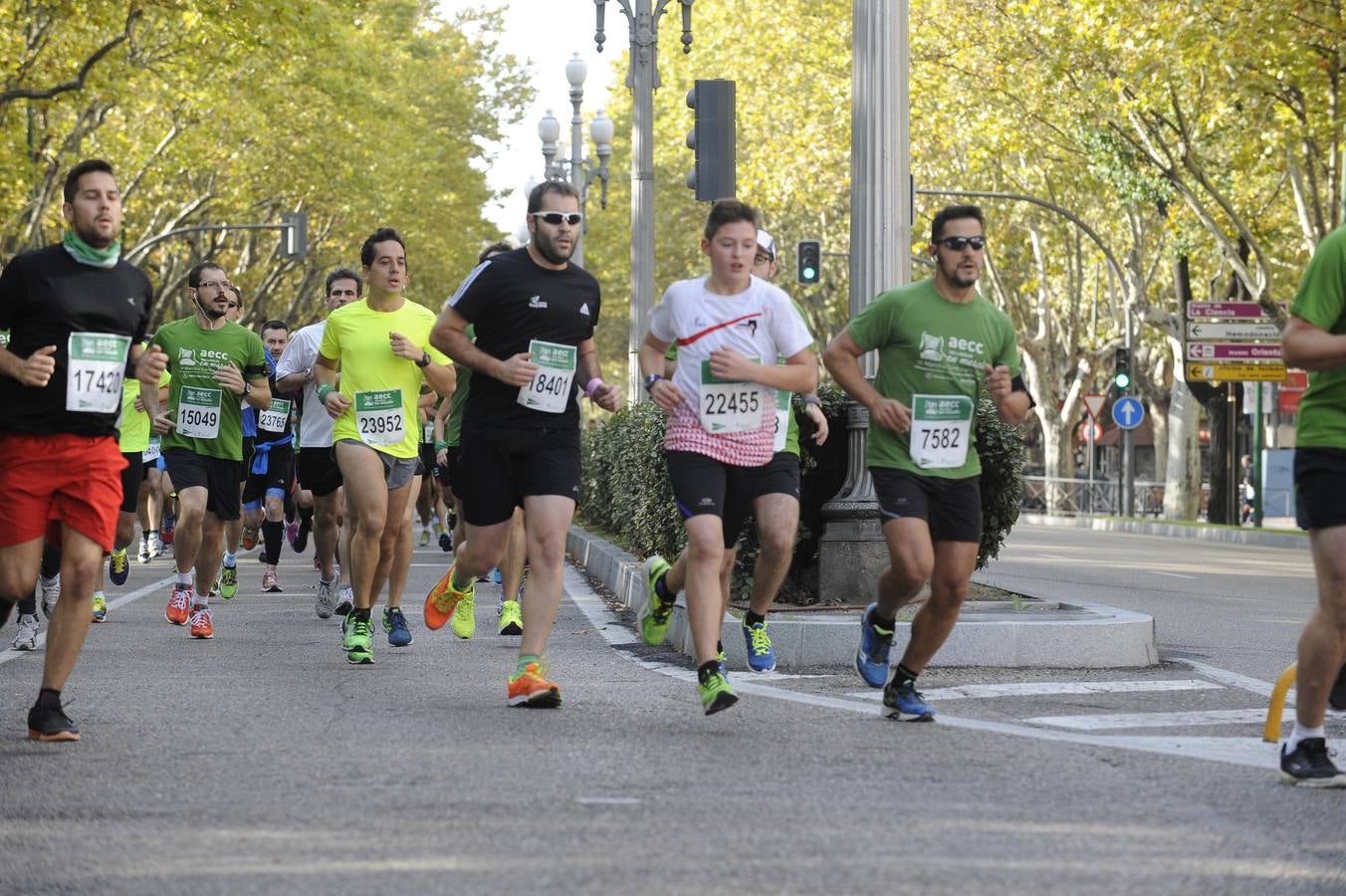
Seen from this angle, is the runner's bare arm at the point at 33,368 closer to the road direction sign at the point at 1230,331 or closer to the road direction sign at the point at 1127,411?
the road direction sign at the point at 1230,331

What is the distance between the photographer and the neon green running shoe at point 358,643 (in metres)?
11.1

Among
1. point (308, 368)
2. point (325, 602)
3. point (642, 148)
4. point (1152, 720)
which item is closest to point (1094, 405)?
point (642, 148)

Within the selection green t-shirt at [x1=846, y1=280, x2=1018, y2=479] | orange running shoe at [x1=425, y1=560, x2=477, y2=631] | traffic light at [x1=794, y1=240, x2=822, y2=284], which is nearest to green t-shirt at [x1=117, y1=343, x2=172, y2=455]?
orange running shoe at [x1=425, y1=560, x2=477, y2=631]

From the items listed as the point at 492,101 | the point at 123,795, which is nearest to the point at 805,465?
the point at 123,795

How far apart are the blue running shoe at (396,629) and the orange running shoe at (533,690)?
3.02 m

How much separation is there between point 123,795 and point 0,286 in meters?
2.22

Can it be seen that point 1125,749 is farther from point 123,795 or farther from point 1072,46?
point 1072,46

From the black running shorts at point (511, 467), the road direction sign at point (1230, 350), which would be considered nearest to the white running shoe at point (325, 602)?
the black running shorts at point (511, 467)

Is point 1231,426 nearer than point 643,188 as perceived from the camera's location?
No

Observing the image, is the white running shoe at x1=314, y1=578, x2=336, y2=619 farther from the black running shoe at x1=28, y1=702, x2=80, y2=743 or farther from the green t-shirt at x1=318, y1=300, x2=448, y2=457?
the black running shoe at x1=28, y1=702, x2=80, y2=743

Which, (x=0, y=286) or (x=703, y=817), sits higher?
(x=0, y=286)

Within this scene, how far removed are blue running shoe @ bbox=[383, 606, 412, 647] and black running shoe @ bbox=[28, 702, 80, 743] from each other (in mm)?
3908

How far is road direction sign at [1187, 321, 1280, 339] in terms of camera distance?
39094 millimetres

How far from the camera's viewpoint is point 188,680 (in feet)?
33.6
